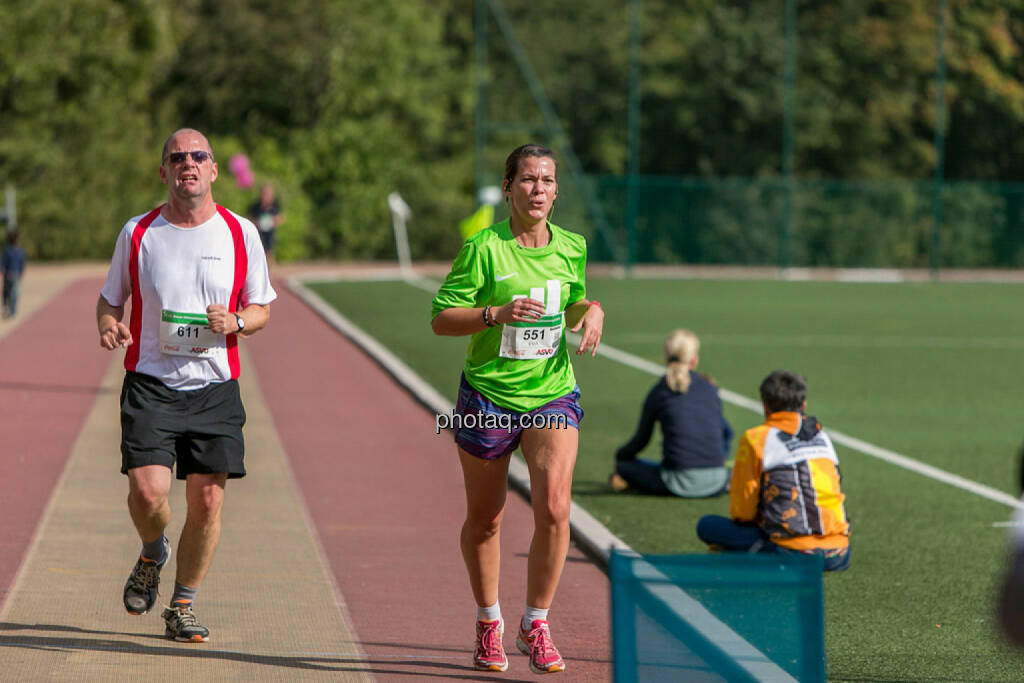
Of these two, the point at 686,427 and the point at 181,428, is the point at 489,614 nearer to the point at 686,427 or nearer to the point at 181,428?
the point at 181,428

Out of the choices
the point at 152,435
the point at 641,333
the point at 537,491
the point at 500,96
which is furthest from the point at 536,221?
the point at 500,96

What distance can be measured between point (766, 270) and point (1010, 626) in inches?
1663

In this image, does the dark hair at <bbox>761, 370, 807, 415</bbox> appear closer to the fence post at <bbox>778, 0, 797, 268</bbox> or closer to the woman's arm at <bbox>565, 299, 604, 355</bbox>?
the woman's arm at <bbox>565, 299, 604, 355</bbox>

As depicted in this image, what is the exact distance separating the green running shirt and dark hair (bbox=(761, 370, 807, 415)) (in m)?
2.06

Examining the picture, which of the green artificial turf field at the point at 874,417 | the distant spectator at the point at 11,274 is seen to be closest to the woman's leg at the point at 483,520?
the green artificial turf field at the point at 874,417

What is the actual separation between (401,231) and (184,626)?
39370mm

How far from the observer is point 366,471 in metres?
10.5

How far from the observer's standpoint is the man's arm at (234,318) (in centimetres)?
570

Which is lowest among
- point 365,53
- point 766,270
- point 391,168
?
point 766,270

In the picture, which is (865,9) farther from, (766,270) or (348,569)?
(348,569)

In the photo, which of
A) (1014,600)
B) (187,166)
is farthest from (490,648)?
(1014,600)

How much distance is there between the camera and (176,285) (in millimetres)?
5793

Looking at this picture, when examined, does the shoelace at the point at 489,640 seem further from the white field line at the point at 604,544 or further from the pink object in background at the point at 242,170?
the pink object in background at the point at 242,170

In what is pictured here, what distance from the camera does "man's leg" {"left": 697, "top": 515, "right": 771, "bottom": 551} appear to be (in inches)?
291
